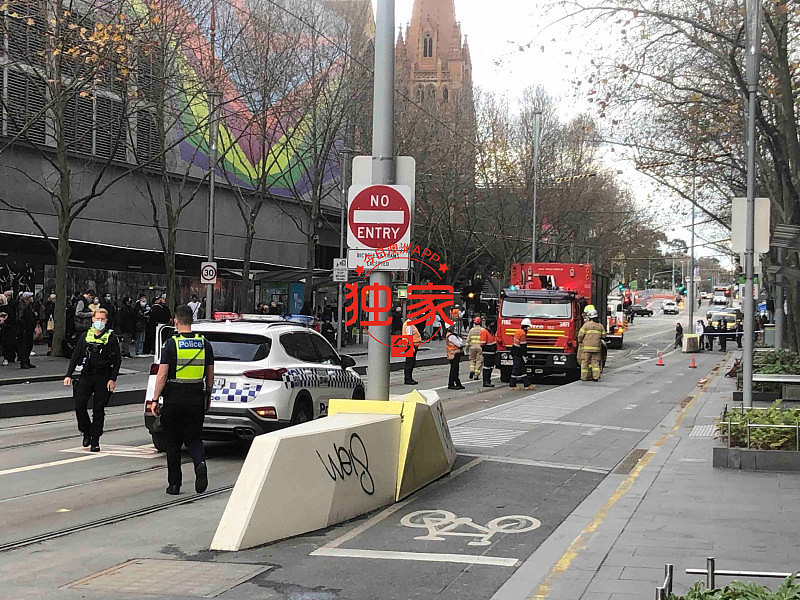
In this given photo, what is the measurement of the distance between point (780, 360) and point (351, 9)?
20.1 m

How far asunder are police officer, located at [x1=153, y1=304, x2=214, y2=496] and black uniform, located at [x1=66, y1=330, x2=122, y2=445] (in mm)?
2992

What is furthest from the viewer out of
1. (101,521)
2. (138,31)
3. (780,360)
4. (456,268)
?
(456,268)

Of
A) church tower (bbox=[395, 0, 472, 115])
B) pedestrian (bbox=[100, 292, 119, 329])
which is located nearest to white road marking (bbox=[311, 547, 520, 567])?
pedestrian (bbox=[100, 292, 119, 329])

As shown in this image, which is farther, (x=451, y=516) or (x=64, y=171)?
(x=64, y=171)

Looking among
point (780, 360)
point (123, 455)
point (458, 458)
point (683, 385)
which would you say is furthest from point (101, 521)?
point (683, 385)

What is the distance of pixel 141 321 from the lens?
104 ft

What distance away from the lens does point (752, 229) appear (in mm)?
14812

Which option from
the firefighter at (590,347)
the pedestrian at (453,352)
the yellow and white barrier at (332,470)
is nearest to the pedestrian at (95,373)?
the yellow and white barrier at (332,470)

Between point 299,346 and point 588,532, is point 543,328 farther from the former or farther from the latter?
point 588,532

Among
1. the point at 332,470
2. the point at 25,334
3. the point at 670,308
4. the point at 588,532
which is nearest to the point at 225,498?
the point at 332,470

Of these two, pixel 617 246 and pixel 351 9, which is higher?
pixel 351 9

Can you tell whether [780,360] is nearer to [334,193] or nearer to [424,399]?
[424,399]

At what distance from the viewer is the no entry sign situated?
35.4 feet

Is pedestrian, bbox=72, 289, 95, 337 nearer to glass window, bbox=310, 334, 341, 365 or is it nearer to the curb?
the curb
